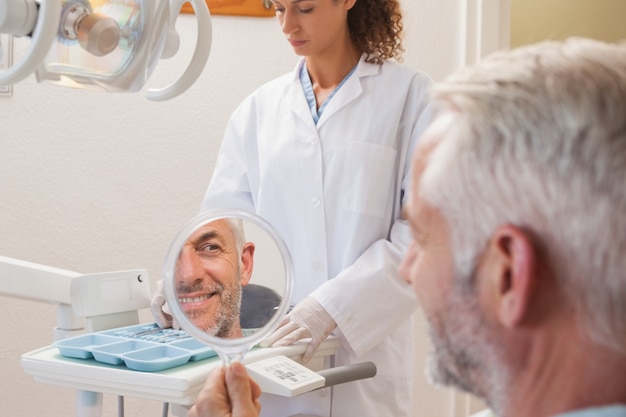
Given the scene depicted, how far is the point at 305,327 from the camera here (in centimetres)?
165

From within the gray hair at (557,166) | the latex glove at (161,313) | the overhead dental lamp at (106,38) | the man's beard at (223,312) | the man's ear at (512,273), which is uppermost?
the overhead dental lamp at (106,38)

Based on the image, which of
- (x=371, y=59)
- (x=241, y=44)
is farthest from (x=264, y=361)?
(x=241, y=44)

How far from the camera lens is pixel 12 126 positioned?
106 inches

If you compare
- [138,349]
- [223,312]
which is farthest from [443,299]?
[138,349]

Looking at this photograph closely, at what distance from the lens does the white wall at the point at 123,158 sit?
2.67 m

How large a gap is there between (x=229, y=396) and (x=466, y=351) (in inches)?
13.8

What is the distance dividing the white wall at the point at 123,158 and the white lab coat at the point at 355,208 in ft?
2.36

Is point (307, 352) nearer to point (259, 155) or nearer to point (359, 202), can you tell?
point (359, 202)

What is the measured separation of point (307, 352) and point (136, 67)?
78 centimetres

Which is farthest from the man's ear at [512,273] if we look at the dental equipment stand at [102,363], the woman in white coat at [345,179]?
the woman in white coat at [345,179]

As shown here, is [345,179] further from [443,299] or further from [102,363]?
[443,299]

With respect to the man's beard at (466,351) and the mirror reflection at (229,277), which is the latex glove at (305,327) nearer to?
the mirror reflection at (229,277)

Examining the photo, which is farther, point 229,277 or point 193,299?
point 229,277

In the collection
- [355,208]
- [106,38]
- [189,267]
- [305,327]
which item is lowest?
[305,327]
